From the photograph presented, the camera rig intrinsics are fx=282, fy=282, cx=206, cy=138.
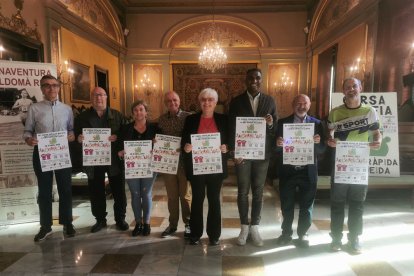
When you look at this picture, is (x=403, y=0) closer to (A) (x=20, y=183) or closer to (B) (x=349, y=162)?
(B) (x=349, y=162)

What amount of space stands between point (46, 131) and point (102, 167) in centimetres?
66

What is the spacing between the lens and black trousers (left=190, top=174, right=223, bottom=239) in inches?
105

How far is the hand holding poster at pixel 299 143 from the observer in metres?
2.55

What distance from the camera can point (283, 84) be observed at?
9.59m

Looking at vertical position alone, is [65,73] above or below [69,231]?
above

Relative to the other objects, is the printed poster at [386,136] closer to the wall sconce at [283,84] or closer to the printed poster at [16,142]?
the printed poster at [16,142]

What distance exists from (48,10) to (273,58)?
6.71 m

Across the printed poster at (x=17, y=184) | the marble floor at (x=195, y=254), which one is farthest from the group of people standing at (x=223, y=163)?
the printed poster at (x=17, y=184)

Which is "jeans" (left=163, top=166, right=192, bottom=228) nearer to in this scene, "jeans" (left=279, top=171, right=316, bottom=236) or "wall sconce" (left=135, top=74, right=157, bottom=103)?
"jeans" (left=279, top=171, right=316, bottom=236)

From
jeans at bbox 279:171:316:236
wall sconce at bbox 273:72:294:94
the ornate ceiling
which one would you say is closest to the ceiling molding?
the ornate ceiling

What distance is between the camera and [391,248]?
8.99 ft

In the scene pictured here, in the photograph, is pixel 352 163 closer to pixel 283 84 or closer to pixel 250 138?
pixel 250 138

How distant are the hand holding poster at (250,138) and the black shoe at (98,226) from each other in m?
1.79

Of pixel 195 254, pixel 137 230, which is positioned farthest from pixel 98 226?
pixel 195 254
